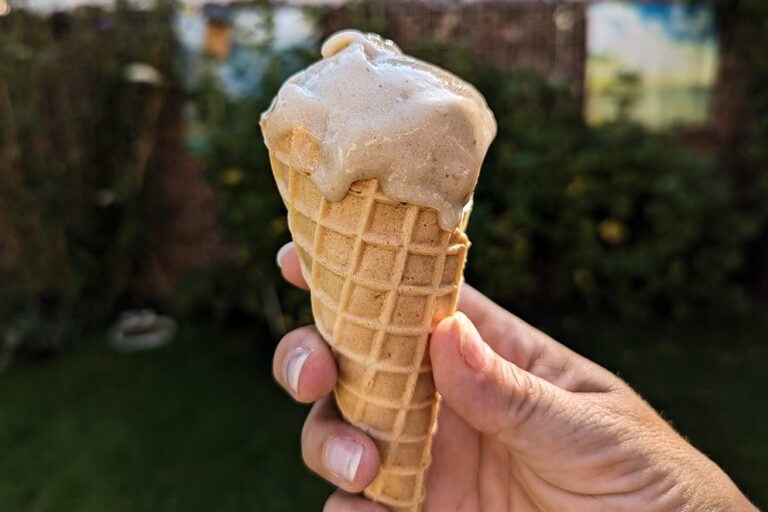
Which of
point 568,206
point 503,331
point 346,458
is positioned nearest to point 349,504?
point 346,458

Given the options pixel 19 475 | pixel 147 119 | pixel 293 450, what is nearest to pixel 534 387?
pixel 293 450

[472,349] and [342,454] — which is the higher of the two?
[472,349]

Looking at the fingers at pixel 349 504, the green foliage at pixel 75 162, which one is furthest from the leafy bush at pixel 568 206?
the fingers at pixel 349 504

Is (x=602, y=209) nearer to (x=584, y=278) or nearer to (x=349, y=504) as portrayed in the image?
(x=584, y=278)

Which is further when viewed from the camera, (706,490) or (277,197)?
(277,197)

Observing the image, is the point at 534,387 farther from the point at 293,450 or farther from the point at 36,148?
the point at 36,148

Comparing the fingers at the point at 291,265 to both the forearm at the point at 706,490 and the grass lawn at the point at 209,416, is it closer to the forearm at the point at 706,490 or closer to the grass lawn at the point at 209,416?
the forearm at the point at 706,490

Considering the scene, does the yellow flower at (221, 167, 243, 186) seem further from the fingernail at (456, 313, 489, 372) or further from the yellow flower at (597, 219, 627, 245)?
the fingernail at (456, 313, 489, 372)
